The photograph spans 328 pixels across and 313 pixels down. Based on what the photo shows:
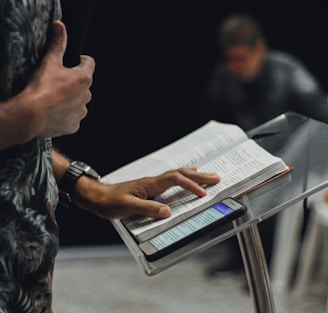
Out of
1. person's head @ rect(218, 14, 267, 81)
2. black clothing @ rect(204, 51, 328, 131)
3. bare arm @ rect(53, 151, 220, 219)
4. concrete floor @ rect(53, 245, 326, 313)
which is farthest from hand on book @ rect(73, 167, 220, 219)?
person's head @ rect(218, 14, 267, 81)

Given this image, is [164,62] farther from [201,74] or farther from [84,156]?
[84,156]

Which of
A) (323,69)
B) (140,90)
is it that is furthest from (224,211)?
(323,69)

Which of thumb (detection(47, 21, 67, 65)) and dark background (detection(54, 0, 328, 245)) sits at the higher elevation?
thumb (detection(47, 21, 67, 65))

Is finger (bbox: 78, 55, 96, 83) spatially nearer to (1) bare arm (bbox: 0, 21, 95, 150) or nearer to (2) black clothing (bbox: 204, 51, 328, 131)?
(1) bare arm (bbox: 0, 21, 95, 150)

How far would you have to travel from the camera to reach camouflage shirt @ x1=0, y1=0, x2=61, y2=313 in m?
0.82

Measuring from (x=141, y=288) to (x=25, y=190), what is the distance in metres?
2.39

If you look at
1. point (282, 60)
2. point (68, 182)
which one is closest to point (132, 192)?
point (68, 182)

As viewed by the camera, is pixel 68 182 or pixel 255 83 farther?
pixel 255 83

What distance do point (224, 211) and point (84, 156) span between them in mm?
Answer: 2415

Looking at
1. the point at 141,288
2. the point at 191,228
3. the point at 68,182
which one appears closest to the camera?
the point at 191,228

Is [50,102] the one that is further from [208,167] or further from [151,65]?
[151,65]

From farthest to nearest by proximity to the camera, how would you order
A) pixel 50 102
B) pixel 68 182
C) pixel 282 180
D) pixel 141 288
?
pixel 141 288, pixel 68 182, pixel 282 180, pixel 50 102

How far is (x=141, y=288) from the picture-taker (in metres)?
3.20

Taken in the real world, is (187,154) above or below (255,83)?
above
